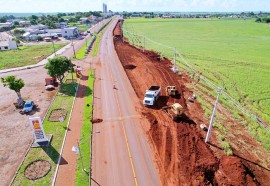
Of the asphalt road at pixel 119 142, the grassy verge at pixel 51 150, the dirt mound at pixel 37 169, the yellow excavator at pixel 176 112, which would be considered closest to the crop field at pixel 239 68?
the yellow excavator at pixel 176 112

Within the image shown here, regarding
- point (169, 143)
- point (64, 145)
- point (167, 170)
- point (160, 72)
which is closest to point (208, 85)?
point (160, 72)

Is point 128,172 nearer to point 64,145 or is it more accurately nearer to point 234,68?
point 64,145

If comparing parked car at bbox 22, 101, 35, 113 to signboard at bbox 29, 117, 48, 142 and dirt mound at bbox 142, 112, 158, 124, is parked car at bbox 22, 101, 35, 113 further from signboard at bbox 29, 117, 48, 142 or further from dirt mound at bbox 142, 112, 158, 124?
dirt mound at bbox 142, 112, 158, 124

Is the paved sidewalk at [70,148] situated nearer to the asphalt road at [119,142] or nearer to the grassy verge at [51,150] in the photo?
the grassy verge at [51,150]

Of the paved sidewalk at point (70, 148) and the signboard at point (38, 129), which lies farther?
the signboard at point (38, 129)

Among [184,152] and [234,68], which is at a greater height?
[234,68]

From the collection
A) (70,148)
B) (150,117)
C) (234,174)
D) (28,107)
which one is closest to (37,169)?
(70,148)
